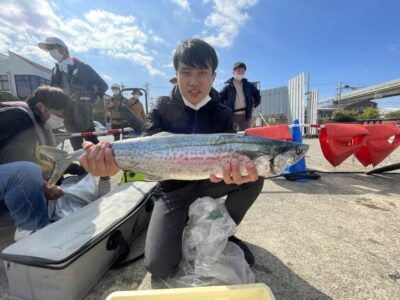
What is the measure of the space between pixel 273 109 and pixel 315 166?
45.8 feet

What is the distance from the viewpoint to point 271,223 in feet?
9.70

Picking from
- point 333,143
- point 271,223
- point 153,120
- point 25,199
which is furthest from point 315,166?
point 25,199

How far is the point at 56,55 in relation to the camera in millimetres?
4992

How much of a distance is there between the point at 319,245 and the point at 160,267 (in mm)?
1649

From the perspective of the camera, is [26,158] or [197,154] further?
[26,158]

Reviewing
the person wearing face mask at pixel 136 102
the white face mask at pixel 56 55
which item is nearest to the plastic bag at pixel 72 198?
the white face mask at pixel 56 55

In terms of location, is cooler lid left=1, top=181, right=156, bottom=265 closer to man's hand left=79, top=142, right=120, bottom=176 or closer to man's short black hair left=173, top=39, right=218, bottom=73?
man's hand left=79, top=142, right=120, bottom=176

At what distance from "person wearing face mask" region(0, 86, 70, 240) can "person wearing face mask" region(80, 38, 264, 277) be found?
941 mm

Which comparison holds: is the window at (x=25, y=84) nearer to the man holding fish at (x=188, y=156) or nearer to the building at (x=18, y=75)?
the building at (x=18, y=75)

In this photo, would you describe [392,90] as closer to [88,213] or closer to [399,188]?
[399,188]

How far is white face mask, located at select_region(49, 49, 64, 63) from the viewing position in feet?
16.2

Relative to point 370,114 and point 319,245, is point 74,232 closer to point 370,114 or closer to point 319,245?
point 319,245

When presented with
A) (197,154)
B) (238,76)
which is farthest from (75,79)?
(197,154)

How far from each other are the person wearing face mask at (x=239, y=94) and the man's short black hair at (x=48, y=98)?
3.98 m
